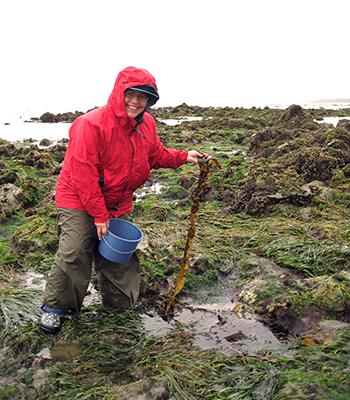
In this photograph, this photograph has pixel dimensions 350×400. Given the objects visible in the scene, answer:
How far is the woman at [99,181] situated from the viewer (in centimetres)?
259

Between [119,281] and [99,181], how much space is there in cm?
98

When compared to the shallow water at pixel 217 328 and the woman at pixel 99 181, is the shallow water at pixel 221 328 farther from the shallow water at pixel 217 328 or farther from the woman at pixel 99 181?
the woman at pixel 99 181

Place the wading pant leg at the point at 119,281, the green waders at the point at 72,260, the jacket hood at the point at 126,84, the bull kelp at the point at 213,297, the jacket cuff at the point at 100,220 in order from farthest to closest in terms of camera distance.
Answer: the wading pant leg at the point at 119,281 < the green waders at the point at 72,260 < the jacket cuff at the point at 100,220 < the jacket hood at the point at 126,84 < the bull kelp at the point at 213,297

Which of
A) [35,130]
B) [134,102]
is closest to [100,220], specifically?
[134,102]

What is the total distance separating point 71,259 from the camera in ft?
9.10

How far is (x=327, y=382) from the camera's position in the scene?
1.92 meters

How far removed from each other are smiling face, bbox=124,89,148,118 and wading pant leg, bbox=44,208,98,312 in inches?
36.3

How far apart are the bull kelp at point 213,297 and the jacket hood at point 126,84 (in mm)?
1865

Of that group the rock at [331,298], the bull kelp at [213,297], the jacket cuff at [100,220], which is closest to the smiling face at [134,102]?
the jacket cuff at [100,220]

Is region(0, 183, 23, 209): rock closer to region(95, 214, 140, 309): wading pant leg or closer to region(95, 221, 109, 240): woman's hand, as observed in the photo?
region(95, 214, 140, 309): wading pant leg

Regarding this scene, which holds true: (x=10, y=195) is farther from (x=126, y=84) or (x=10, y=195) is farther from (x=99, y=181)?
(x=126, y=84)

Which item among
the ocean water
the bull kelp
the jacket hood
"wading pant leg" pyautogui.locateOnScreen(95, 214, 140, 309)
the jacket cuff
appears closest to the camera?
the bull kelp

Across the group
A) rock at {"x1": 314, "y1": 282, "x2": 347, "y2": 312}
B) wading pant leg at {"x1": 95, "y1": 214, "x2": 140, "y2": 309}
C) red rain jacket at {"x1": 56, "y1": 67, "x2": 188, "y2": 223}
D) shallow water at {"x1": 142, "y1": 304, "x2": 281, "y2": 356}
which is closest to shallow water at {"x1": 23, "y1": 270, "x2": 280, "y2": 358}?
shallow water at {"x1": 142, "y1": 304, "x2": 281, "y2": 356}

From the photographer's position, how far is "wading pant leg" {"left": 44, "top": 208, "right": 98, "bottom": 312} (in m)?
2.79
